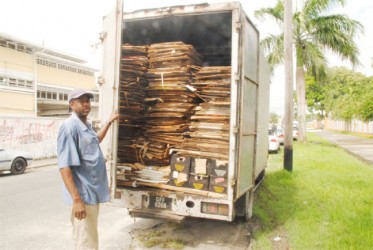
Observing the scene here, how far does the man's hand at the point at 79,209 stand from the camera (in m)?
3.31

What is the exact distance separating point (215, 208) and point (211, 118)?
4.36ft

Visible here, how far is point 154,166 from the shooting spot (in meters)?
5.26

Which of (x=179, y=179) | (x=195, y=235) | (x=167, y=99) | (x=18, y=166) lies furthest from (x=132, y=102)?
(x=18, y=166)

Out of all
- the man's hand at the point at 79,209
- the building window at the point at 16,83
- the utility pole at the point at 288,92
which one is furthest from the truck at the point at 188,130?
the building window at the point at 16,83

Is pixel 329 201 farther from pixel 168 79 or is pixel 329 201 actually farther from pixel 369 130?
pixel 369 130

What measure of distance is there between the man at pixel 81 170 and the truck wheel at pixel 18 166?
10430 millimetres

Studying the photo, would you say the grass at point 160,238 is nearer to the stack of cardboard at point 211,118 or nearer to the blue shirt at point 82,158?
the stack of cardboard at point 211,118

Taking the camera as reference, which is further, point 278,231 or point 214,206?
point 278,231

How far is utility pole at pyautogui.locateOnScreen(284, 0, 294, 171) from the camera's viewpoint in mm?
10641

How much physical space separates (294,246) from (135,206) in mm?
2241

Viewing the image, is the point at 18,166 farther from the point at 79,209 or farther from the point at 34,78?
the point at 34,78

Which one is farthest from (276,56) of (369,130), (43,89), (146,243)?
(369,130)

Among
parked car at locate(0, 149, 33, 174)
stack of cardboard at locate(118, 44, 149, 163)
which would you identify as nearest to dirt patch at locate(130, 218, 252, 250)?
stack of cardboard at locate(118, 44, 149, 163)

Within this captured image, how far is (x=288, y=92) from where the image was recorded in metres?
11.1
